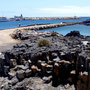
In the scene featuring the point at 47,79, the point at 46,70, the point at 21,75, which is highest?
the point at 46,70

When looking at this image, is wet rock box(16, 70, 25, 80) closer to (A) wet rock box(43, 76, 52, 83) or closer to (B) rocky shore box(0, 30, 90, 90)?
(B) rocky shore box(0, 30, 90, 90)

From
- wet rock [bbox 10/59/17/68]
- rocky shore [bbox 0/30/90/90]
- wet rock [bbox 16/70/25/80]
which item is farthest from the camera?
wet rock [bbox 10/59/17/68]

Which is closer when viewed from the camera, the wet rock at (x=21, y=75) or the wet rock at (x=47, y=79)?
the wet rock at (x=47, y=79)

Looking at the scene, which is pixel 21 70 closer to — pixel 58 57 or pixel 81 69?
pixel 58 57

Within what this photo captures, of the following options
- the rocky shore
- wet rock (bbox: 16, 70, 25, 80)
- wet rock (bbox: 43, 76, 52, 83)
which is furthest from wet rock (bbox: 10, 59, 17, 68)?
wet rock (bbox: 43, 76, 52, 83)

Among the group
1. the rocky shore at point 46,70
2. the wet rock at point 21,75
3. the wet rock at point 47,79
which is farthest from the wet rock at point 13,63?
the wet rock at point 47,79

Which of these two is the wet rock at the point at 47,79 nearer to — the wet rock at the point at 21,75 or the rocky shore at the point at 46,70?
the rocky shore at the point at 46,70

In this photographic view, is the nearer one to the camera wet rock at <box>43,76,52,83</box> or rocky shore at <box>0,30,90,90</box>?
rocky shore at <box>0,30,90,90</box>

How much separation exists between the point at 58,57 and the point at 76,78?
3.24 metres

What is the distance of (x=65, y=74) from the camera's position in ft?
42.8

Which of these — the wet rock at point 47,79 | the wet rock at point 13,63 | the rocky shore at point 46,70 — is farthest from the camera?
the wet rock at point 13,63

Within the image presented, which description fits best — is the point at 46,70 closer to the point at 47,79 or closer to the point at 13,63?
the point at 47,79

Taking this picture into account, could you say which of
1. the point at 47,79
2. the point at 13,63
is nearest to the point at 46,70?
the point at 47,79

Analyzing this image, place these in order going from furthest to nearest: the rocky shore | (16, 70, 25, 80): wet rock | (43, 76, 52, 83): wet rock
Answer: (16, 70, 25, 80): wet rock
(43, 76, 52, 83): wet rock
the rocky shore
